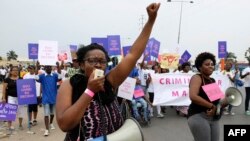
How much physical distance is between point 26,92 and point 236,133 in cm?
583

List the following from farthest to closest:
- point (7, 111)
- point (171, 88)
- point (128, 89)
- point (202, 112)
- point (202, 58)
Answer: point (171, 88) → point (128, 89) → point (7, 111) → point (202, 58) → point (202, 112)

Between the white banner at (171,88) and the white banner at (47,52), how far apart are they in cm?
316

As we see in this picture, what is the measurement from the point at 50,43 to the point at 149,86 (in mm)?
3322

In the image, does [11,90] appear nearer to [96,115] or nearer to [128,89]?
[128,89]

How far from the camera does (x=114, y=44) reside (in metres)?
10.4

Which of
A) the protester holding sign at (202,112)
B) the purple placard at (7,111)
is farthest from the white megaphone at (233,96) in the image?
the purple placard at (7,111)

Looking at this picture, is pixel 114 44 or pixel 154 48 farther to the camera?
pixel 154 48

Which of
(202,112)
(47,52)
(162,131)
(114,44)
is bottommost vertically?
(162,131)

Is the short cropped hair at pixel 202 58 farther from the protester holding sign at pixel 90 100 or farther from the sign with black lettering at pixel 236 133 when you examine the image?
the protester holding sign at pixel 90 100

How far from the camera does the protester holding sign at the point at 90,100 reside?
1847 millimetres

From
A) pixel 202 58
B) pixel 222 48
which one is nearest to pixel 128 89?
pixel 202 58

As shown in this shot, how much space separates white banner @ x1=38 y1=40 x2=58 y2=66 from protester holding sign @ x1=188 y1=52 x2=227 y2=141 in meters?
5.61

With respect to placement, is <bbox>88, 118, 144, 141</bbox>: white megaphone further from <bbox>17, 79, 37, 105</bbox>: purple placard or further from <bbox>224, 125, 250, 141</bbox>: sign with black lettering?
<bbox>17, 79, 37, 105</bbox>: purple placard

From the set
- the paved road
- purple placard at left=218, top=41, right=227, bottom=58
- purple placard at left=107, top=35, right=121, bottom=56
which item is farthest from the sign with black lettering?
purple placard at left=218, top=41, right=227, bottom=58
